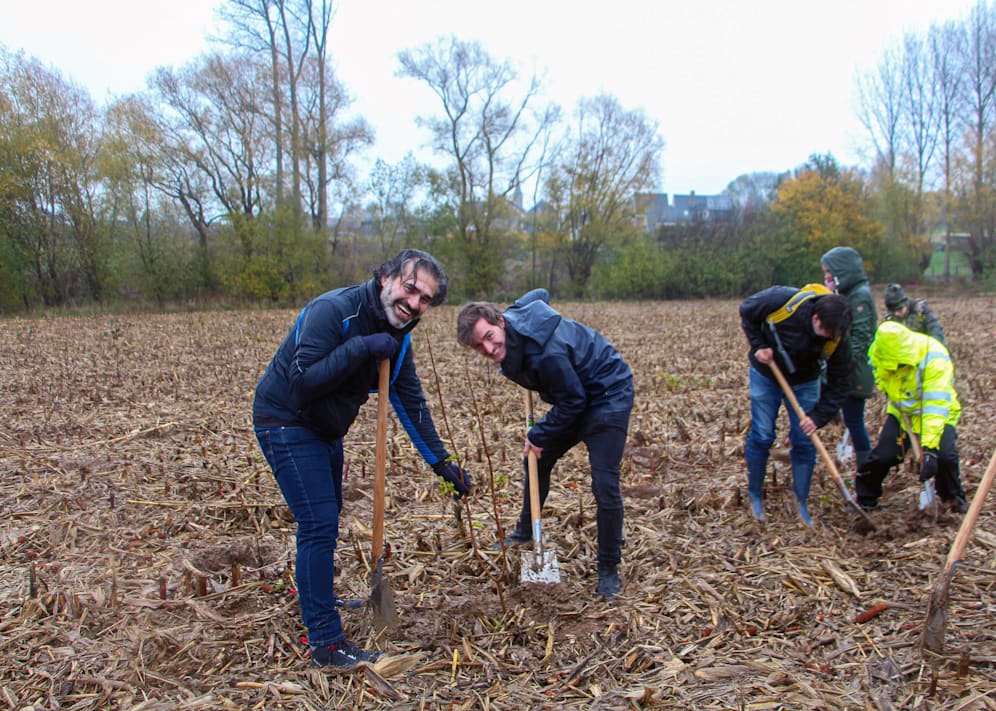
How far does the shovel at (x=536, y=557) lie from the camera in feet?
12.6

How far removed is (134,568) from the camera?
13.6 ft

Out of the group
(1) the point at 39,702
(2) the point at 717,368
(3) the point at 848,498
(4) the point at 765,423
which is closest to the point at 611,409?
(4) the point at 765,423

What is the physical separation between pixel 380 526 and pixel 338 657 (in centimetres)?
61

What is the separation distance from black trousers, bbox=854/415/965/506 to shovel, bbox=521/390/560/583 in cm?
234

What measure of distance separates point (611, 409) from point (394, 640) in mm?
1621

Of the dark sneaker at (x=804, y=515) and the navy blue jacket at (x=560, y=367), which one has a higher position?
the navy blue jacket at (x=560, y=367)

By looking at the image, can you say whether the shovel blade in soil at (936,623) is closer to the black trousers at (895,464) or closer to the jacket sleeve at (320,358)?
the black trousers at (895,464)

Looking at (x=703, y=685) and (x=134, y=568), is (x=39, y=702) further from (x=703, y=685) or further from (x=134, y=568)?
(x=703, y=685)

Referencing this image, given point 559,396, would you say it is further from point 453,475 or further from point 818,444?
point 818,444

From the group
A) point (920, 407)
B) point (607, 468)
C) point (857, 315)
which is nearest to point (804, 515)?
point (920, 407)

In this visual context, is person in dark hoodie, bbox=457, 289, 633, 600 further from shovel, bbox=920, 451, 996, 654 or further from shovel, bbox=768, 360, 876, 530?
shovel, bbox=920, 451, 996, 654

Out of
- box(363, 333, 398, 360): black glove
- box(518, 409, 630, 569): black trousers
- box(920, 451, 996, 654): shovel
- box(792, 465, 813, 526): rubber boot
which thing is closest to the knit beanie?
box(792, 465, 813, 526): rubber boot

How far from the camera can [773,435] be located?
466cm

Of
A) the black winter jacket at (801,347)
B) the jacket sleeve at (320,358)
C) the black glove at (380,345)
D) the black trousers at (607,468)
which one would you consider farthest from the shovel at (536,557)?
the black winter jacket at (801,347)
